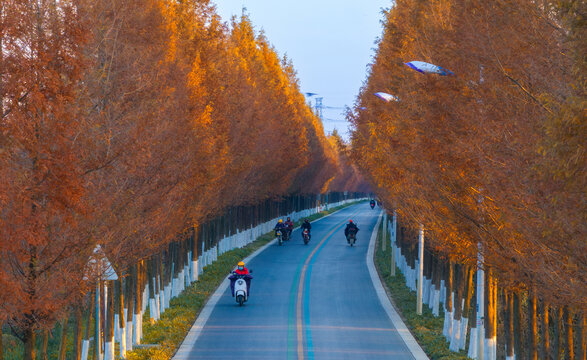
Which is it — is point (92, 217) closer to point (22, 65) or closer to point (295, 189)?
point (22, 65)

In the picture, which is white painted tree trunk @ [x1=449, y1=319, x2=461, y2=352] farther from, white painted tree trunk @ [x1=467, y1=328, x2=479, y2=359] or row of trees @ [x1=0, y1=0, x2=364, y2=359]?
row of trees @ [x1=0, y1=0, x2=364, y2=359]

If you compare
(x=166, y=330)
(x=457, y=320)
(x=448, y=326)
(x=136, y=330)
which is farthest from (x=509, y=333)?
(x=166, y=330)

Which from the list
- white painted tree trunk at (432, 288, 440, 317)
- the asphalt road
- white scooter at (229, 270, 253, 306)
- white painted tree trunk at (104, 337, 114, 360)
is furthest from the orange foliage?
white scooter at (229, 270, 253, 306)

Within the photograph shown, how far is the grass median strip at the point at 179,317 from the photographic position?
21767mm

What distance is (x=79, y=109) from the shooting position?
43.7ft

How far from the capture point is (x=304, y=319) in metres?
27.3

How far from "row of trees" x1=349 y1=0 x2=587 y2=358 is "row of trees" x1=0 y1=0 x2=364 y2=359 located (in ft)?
20.1

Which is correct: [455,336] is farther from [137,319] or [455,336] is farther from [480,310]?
[137,319]

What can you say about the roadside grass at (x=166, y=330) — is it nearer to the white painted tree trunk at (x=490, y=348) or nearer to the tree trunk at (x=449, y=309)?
the tree trunk at (x=449, y=309)

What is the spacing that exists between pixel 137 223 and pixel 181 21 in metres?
14.4

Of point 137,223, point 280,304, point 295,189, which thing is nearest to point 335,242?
point 295,189

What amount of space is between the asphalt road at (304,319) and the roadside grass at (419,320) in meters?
0.68

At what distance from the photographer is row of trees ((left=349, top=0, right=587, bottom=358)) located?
818cm

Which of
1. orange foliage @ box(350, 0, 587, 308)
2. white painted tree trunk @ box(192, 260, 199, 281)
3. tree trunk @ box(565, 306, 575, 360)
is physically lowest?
white painted tree trunk @ box(192, 260, 199, 281)
